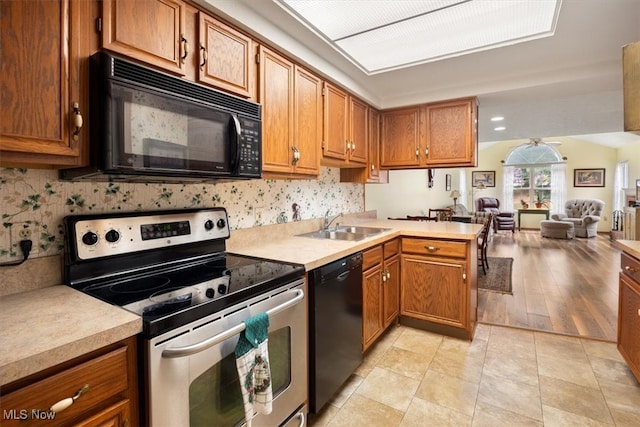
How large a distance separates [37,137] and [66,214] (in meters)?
0.43

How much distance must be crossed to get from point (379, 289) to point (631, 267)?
5.01 ft

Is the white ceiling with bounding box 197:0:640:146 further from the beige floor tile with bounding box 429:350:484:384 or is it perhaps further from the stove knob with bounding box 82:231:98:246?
the beige floor tile with bounding box 429:350:484:384

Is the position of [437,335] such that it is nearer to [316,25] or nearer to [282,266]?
[282,266]

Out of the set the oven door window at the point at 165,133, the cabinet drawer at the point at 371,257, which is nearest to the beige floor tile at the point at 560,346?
the cabinet drawer at the point at 371,257

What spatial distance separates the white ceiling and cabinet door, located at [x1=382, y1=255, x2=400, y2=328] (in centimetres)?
148

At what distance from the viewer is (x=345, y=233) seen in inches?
110

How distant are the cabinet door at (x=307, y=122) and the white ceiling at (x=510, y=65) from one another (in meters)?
0.12

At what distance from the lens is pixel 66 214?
4.28ft

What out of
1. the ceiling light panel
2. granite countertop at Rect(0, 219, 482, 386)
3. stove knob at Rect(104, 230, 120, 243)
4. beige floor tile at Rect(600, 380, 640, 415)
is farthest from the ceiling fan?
granite countertop at Rect(0, 219, 482, 386)

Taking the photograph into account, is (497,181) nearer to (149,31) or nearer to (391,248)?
(391,248)

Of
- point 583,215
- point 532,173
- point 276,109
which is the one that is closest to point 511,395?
point 276,109

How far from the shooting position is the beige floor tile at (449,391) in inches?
71.3

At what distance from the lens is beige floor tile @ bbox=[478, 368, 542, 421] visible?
5.81ft

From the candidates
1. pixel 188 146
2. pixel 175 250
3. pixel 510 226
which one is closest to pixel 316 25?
pixel 188 146
